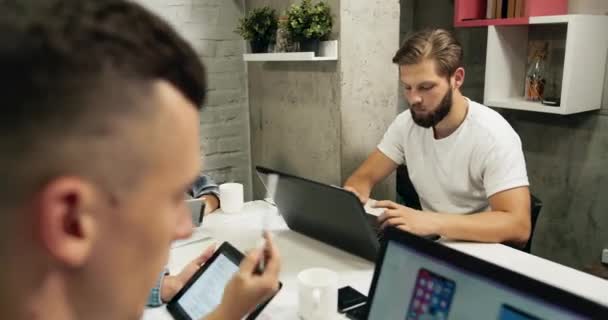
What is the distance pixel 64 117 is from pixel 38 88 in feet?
0.09

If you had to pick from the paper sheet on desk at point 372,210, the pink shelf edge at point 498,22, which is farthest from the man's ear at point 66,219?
the pink shelf edge at point 498,22

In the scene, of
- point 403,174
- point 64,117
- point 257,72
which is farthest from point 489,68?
point 64,117

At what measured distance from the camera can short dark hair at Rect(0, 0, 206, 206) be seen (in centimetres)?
40

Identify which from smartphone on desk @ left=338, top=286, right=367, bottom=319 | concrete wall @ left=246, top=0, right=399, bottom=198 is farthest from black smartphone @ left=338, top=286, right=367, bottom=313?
concrete wall @ left=246, top=0, right=399, bottom=198

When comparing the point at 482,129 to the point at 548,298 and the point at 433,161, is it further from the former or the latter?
the point at 548,298

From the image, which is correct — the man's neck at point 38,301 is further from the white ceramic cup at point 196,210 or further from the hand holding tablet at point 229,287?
the white ceramic cup at point 196,210

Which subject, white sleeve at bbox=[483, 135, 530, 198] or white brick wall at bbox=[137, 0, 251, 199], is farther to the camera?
white brick wall at bbox=[137, 0, 251, 199]

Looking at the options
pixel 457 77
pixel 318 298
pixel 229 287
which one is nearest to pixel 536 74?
pixel 457 77

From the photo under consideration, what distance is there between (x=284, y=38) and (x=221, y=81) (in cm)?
64

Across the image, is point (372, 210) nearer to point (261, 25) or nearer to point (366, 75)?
point (366, 75)

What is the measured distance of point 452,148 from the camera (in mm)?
1949

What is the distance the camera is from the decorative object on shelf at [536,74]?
8.39 feet

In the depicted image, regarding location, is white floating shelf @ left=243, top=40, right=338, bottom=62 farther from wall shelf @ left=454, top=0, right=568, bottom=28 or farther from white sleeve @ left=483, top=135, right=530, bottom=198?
wall shelf @ left=454, top=0, right=568, bottom=28

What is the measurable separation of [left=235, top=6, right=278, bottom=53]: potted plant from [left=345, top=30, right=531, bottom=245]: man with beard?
710 millimetres
